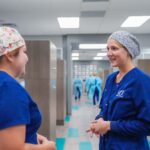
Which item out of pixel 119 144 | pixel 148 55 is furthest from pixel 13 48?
pixel 148 55

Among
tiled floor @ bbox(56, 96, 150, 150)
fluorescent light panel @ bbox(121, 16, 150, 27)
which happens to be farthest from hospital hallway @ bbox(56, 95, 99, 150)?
fluorescent light panel @ bbox(121, 16, 150, 27)

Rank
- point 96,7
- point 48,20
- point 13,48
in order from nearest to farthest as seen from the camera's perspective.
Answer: point 13,48
point 96,7
point 48,20

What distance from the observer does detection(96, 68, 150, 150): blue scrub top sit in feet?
5.61

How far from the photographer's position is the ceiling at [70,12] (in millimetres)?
5215

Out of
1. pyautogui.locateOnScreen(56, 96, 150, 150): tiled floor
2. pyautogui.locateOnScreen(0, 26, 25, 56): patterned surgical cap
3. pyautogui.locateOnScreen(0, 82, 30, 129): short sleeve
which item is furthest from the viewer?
pyautogui.locateOnScreen(56, 96, 150, 150): tiled floor

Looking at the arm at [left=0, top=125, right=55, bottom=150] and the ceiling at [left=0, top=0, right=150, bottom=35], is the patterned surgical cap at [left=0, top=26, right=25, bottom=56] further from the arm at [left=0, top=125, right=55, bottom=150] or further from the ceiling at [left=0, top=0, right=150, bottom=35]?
the ceiling at [left=0, top=0, right=150, bottom=35]

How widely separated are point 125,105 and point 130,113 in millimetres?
65

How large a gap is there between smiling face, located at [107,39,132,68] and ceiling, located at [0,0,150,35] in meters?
3.35

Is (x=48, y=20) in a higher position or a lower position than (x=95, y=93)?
higher

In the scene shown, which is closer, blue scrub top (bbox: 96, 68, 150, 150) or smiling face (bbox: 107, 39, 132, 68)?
blue scrub top (bbox: 96, 68, 150, 150)

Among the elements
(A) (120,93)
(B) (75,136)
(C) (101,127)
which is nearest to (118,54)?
(A) (120,93)

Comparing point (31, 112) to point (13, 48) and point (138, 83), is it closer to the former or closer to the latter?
point (13, 48)

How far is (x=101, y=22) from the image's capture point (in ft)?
22.9

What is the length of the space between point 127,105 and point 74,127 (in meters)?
5.19
